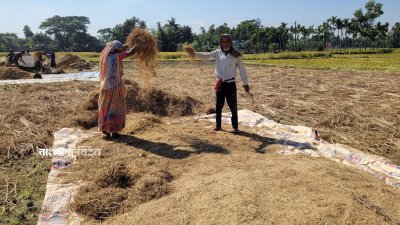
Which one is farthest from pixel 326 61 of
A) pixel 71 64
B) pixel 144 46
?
pixel 144 46

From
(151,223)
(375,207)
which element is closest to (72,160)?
(151,223)

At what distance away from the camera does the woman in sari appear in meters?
4.89

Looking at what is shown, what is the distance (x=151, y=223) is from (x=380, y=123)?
464cm

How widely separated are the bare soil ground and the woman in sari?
0.89 ft

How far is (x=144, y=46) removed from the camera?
17.0 ft

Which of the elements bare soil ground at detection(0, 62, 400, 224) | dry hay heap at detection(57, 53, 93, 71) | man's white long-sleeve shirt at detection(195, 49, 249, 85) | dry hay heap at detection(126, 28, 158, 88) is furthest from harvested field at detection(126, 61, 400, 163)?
dry hay heap at detection(57, 53, 93, 71)

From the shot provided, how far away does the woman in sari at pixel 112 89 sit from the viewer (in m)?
4.89

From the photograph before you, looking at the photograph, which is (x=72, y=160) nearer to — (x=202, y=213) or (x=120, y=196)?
(x=120, y=196)

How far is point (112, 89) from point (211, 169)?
2.02 meters

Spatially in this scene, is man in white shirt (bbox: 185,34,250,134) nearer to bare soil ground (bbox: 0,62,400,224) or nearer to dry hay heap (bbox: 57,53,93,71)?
bare soil ground (bbox: 0,62,400,224)

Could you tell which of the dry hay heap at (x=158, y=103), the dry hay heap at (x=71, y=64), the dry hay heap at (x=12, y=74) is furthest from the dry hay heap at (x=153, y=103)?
the dry hay heap at (x=71, y=64)

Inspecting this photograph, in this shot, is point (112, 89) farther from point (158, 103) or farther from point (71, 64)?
point (71, 64)

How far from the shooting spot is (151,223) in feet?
8.67

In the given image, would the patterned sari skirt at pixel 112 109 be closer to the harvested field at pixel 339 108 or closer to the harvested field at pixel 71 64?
the harvested field at pixel 339 108
